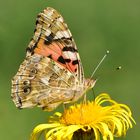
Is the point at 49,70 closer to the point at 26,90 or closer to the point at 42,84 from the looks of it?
the point at 42,84

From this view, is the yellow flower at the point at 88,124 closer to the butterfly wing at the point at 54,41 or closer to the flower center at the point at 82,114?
the flower center at the point at 82,114

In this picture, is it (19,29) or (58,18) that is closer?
(58,18)

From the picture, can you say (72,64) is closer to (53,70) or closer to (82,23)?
(53,70)

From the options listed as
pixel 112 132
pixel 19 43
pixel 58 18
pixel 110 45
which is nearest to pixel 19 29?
pixel 19 43

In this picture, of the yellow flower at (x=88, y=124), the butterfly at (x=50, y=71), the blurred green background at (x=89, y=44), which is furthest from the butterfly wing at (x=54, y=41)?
the blurred green background at (x=89, y=44)

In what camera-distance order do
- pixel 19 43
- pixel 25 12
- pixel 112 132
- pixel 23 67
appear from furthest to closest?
pixel 25 12
pixel 19 43
pixel 23 67
pixel 112 132

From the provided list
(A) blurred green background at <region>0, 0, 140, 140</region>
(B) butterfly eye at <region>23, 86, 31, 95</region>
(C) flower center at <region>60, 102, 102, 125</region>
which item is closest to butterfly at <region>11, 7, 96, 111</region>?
(B) butterfly eye at <region>23, 86, 31, 95</region>
